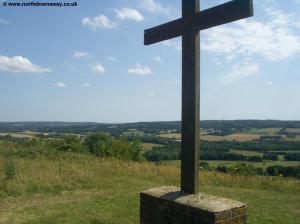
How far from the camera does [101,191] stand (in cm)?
971

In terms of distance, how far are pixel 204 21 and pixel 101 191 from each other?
6.63m

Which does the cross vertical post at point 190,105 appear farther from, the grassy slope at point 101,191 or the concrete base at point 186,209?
the grassy slope at point 101,191

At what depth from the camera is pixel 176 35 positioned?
458 centimetres


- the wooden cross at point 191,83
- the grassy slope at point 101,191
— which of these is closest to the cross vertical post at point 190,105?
the wooden cross at point 191,83

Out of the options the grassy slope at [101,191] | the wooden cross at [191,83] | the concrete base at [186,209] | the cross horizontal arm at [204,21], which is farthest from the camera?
the grassy slope at [101,191]

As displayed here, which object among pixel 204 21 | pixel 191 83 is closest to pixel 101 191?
pixel 191 83

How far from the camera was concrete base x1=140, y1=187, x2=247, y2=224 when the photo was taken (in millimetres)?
3656

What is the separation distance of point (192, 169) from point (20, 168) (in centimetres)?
859

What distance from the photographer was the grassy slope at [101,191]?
24.2ft

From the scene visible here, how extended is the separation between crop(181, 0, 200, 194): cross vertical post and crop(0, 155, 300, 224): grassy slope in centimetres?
320

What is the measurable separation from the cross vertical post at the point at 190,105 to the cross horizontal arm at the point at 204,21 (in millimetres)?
92

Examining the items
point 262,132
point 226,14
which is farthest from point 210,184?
point 262,132

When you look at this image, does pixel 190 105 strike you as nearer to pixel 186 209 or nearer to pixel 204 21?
pixel 204 21

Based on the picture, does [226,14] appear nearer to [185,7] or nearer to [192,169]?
[185,7]
